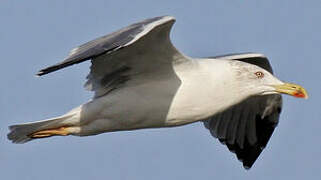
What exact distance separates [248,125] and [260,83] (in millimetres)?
2152

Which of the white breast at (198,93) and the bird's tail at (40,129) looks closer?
the white breast at (198,93)

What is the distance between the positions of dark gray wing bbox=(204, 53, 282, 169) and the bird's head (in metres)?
1.72

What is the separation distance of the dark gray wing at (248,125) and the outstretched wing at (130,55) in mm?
2508

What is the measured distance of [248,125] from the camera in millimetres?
15609

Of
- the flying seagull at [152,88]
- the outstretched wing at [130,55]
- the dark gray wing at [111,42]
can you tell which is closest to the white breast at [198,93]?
the flying seagull at [152,88]

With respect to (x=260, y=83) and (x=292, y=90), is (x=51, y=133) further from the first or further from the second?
(x=292, y=90)

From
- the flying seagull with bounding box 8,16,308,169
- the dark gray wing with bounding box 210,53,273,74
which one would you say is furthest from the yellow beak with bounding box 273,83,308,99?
the dark gray wing with bounding box 210,53,273,74

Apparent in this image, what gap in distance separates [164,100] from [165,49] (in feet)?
2.17

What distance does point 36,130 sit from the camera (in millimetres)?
13453

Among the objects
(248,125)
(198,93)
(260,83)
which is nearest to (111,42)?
(198,93)

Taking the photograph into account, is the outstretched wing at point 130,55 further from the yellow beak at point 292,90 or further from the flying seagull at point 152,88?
the yellow beak at point 292,90

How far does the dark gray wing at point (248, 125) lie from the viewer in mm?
15367

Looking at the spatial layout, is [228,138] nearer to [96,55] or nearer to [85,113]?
[85,113]

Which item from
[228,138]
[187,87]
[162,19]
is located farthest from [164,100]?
[228,138]
